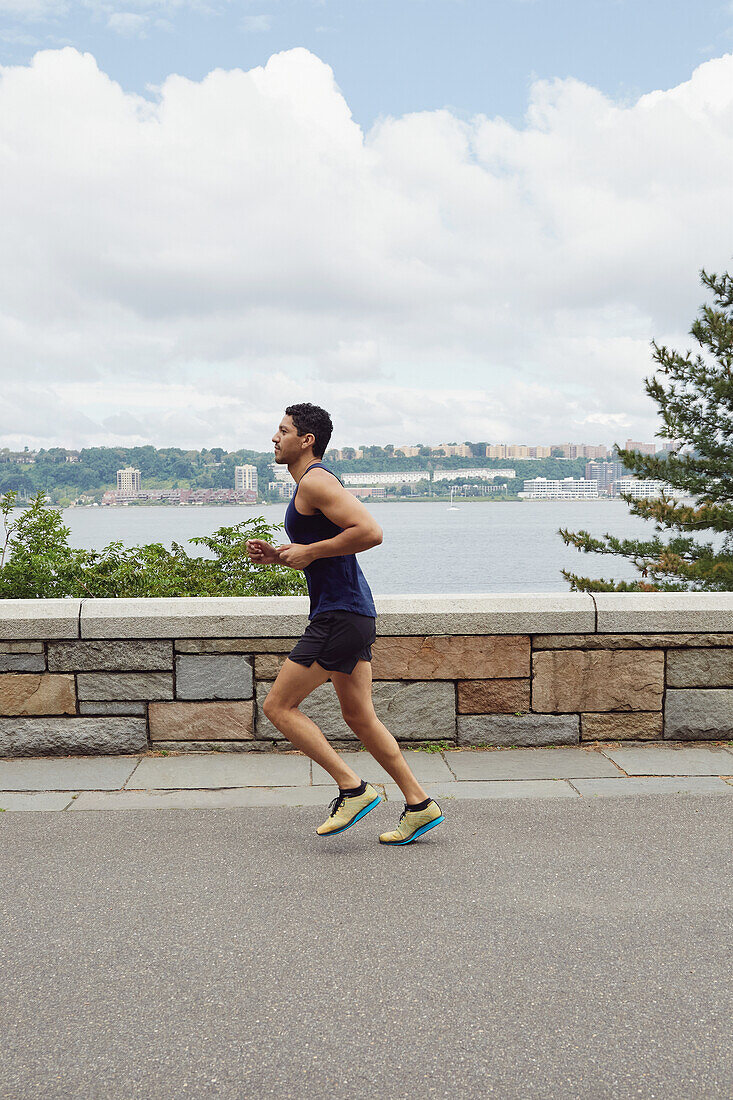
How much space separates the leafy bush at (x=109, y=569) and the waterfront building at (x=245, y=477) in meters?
33.5

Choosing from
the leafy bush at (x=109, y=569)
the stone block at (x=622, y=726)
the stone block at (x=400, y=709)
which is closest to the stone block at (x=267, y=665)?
the stone block at (x=400, y=709)

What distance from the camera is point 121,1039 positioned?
2727 mm

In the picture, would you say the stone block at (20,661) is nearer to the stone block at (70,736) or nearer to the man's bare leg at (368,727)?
the stone block at (70,736)

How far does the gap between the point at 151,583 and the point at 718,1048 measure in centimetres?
651

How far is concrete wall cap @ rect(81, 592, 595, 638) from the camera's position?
5578 millimetres

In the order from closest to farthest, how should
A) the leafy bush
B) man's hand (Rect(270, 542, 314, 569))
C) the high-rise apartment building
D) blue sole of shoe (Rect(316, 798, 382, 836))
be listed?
man's hand (Rect(270, 542, 314, 569)), blue sole of shoe (Rect(316, 798, 382, 836)), the leafy bush, the high-rise apartment building

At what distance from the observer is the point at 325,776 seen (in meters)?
5.26

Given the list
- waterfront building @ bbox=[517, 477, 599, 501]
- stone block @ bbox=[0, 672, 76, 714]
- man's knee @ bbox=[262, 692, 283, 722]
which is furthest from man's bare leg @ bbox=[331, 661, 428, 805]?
waterfront building @ bbox=[517, 477, 599, 501]

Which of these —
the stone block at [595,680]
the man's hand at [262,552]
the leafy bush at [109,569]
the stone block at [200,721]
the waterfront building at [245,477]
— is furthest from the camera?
the waterfront building at [245,477]

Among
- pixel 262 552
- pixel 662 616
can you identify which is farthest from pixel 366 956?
pixel 662 616

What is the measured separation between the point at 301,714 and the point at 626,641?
7.81 ft

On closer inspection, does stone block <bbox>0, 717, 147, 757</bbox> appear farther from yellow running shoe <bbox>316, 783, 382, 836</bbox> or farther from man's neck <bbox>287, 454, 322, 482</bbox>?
man's neck <bbox>287, 454, 322, 482</bbox>

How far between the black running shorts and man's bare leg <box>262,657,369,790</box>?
0.16ft

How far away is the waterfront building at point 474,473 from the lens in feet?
267
